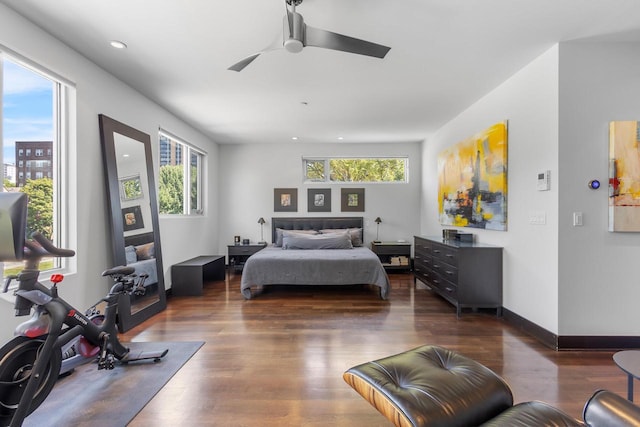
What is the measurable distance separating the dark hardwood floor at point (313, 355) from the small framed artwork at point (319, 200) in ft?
8.09

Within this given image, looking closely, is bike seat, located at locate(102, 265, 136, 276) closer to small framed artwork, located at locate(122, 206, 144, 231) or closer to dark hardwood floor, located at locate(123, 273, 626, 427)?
dark hardwood floor, located at locate(123, 273, 626, 427)

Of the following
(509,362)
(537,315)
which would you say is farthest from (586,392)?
(537,315)

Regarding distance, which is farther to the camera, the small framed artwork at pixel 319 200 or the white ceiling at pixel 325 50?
the small framed artwork at pixel 319 200

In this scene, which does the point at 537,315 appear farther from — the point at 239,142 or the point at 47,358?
the point at 239,142

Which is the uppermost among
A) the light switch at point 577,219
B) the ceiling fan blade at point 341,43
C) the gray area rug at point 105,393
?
the ceiling fan blade at point 341,43

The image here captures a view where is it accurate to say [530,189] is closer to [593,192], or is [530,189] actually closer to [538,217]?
[538,217]

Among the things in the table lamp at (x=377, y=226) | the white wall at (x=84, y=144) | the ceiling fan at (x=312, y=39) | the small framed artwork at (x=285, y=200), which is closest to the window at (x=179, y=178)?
the white wall at (x=84, y=144)

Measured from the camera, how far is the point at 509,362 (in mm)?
2320

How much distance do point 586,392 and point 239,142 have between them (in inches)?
240

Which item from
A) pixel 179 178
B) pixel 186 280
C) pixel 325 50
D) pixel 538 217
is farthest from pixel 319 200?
pixel 538 217

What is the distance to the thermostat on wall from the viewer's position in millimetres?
2639

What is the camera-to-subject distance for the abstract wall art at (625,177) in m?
2.42

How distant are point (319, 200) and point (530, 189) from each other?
12.9 feet

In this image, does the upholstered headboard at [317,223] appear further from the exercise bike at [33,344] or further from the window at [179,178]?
the exercise bike at [33,344]
